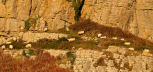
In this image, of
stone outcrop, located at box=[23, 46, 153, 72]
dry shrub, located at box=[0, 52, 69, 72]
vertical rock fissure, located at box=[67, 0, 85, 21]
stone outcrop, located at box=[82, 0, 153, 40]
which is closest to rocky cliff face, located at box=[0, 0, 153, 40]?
stone outcrop, located at box=[82, 0, 153, 40]

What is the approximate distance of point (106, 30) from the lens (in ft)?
51.7

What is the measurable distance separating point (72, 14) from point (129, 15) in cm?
516

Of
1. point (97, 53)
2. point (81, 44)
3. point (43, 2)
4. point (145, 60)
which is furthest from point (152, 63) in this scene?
point (43, 2)

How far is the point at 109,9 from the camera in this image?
16391 millimetres

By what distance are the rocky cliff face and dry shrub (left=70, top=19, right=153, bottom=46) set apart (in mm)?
540

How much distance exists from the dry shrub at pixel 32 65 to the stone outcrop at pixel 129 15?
6.55m

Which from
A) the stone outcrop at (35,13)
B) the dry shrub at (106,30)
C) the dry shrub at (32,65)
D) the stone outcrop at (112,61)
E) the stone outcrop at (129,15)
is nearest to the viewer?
the dry shrub at (32,65)

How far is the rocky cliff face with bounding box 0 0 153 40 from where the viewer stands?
16203 millimetres

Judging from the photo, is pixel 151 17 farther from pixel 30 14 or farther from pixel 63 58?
pixel 30 14

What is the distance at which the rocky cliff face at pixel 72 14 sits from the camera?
1620 cm

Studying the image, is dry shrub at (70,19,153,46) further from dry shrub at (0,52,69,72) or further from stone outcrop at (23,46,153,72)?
dry shrub at (0,52,69,72)

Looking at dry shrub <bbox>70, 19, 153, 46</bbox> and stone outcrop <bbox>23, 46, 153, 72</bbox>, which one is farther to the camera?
dry shrub <bbox>70, 19, 153, 46</bbox>

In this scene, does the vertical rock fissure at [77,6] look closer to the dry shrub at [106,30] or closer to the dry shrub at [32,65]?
the dry shrub at [106,30]

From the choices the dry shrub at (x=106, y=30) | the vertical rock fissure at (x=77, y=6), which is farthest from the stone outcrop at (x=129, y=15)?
the vertical rock fissure at (x=77, y=6)
